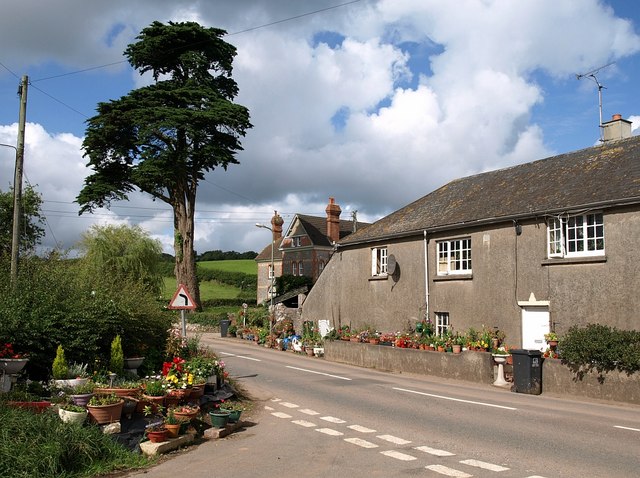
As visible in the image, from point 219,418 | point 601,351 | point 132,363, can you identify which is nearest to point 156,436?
point 219,418

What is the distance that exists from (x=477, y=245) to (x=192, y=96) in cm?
2537

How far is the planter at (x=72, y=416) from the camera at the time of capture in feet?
26.7

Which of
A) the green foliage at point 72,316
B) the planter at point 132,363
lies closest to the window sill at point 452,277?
the green foliage at point 72,316

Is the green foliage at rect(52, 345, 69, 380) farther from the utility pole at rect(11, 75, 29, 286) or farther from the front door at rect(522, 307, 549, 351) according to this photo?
the front door at rect(522, 307, 549, 351)

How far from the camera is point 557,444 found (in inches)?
349

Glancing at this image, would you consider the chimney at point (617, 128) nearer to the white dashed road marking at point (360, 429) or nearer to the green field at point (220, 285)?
the white dashed road marking at point (360, 429)

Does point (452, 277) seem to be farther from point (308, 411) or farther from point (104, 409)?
point (104, 409)

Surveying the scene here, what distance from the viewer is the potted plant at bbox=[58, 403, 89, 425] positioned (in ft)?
26.7

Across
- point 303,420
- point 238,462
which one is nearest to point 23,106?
point 303,420

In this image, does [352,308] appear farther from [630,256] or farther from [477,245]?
[630,256]

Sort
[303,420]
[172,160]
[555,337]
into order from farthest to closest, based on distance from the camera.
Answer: [172,160], [555,337], [303,420]

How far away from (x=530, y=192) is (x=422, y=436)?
13.4m

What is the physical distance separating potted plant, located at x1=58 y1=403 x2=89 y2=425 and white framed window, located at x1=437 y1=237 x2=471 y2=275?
16.0m

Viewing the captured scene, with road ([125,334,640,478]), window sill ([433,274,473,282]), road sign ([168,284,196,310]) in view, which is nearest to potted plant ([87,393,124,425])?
road ([125,334,640,478])
